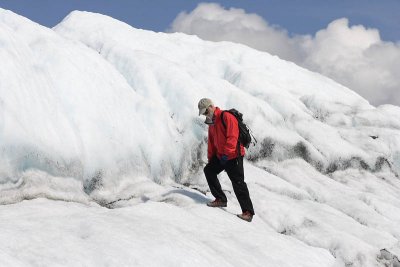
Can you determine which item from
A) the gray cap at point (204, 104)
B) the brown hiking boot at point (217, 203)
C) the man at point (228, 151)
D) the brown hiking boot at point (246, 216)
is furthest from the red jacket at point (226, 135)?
the brown hiking boot at point (246, 216)

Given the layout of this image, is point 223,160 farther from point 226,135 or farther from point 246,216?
point 246,216

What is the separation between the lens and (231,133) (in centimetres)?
915

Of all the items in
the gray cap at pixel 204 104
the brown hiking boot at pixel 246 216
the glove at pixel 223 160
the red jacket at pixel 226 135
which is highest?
the gray cap at pixel 204 104

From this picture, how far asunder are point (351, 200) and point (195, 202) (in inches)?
202

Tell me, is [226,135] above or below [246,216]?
above

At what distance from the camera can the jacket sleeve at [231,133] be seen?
913cm

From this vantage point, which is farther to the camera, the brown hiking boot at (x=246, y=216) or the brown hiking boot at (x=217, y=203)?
the brown hiking boot at (x=217, y=203)

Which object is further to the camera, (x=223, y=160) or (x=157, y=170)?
(x=157, y=170)

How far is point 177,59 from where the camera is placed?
67.4 feet

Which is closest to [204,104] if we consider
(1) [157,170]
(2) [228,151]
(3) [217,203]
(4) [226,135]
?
(4) [226,135]

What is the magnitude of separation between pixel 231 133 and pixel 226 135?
0.15 metres

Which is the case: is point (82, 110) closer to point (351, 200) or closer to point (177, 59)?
point (351, 200)

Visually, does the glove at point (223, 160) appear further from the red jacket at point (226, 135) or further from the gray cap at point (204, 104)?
the gray cap at point (204, 104)

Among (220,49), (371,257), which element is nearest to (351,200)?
(371,257)
